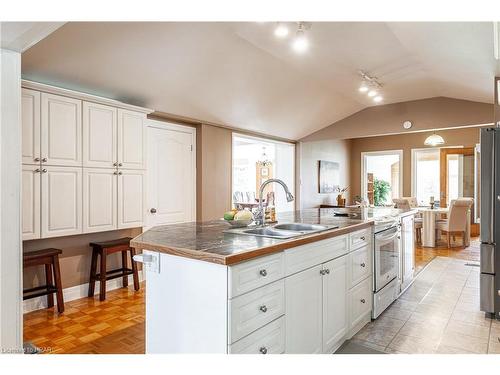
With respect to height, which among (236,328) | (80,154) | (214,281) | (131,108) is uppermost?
(131,108)

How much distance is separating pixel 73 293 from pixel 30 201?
44.3 inches

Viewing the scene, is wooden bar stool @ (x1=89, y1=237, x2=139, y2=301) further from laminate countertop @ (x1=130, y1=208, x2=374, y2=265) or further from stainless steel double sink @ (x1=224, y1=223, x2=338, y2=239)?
stainless steel double sink @ (x1=224, y1=223, x2=338, y2=239)

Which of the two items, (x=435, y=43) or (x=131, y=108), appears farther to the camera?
(x=131, y=108)

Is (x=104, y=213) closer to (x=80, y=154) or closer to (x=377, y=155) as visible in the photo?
(x=80, y=154)

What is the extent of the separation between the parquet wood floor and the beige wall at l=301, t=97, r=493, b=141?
476 cm

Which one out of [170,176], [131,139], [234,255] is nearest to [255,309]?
[234,255]

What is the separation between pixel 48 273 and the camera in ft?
10.0

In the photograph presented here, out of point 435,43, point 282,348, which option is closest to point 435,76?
point 435,43

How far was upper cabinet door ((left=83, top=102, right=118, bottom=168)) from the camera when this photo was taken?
3.23m

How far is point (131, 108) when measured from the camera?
141 inches

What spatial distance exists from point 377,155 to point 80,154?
757 centimetres

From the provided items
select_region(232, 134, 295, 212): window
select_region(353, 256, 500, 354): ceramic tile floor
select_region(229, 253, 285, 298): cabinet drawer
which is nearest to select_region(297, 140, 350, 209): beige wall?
select_region(232, 134, 295, 212): window

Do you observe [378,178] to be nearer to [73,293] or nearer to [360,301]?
[360,301]

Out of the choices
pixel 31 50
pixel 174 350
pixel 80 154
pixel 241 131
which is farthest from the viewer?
pixel 241 131
